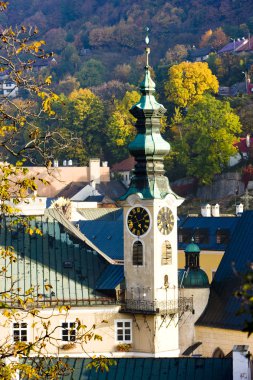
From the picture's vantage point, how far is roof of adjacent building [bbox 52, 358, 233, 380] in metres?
48.0

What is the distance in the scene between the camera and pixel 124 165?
14975cm

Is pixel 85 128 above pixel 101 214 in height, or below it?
above

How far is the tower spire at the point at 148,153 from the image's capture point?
194 feet

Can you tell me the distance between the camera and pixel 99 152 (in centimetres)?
15450

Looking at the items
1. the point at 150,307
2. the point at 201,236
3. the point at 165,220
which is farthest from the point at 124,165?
the point at 150,307

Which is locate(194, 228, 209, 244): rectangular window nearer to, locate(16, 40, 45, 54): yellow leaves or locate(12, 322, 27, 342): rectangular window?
locate(12, 322, 27, 342): rectangular window

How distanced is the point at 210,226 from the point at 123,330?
26.4m

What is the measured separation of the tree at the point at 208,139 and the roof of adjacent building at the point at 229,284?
65.9 m

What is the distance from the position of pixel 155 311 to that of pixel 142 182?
4.99 meters

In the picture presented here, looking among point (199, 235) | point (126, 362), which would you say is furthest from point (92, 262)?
point (199, 235)

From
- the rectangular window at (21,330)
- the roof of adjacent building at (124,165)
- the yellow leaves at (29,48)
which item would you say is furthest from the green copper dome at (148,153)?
the roof of adjacent building at (124,165)

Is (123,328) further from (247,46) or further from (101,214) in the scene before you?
(247,46)

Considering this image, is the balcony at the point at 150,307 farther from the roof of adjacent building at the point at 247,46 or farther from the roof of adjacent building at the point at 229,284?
the roof of adjacent building at the point at 247,46

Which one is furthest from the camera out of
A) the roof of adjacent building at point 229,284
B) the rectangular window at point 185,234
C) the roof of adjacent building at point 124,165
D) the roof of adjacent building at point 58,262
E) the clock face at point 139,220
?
the roof of adjacent building at point 124,165
